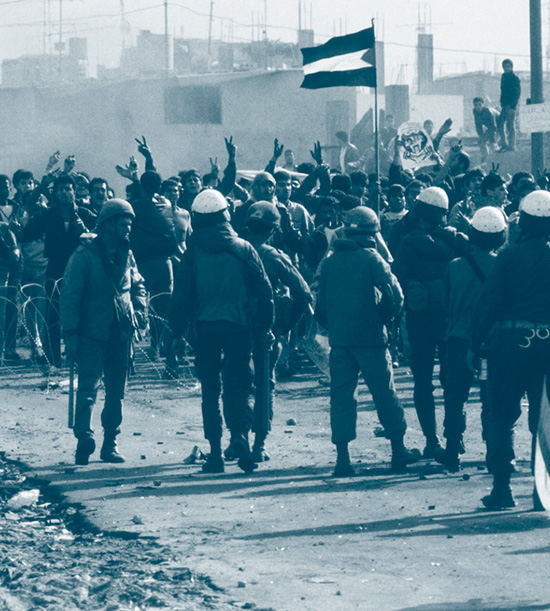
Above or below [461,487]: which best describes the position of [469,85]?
above

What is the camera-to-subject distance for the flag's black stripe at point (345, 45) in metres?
17.0

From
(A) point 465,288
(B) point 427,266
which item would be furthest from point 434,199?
(A) point 465,288

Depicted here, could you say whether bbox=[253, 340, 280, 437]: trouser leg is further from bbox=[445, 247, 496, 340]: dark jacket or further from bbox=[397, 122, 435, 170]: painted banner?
bbox=[397, 122, 435, 170]: painted banner

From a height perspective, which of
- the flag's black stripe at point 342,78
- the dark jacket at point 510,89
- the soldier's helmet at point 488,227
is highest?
the dark jacket at point 510,89

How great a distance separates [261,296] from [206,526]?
6.93 ft

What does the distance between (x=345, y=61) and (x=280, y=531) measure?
393 inches

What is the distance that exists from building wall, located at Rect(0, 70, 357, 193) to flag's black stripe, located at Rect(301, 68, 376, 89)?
2886 cm

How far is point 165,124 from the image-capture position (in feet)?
159

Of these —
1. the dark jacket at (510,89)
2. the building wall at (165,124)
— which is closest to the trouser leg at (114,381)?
the dark jacket at (510,89)

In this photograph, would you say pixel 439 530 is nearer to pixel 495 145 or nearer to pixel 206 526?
pixel 206 526

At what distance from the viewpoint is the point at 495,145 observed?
29.3 meters

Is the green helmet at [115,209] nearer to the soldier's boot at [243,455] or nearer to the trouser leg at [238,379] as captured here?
the trouser leg at [238,379]

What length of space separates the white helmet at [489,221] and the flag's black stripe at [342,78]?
24.0 ft

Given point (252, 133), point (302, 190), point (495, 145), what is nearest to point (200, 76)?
point (252, 133)
